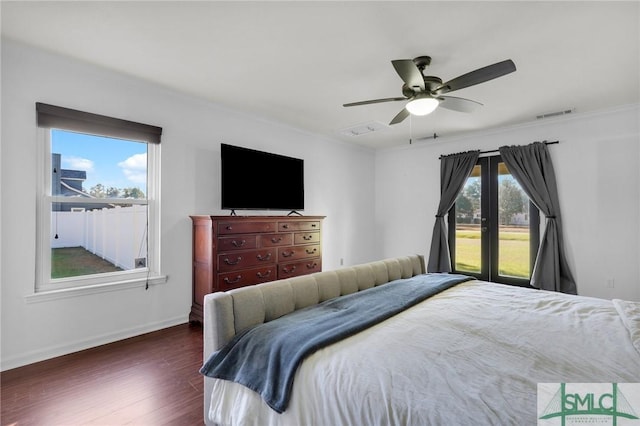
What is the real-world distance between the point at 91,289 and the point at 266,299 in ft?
6.73

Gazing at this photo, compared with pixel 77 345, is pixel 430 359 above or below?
above

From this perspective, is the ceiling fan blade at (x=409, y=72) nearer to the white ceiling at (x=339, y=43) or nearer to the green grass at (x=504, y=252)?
the white ceiling at (x=339, y=43)

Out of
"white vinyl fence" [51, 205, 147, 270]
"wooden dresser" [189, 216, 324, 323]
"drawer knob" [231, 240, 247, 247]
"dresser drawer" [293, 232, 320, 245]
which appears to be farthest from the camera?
"dresser drawer" [293, 232, 320, 245]

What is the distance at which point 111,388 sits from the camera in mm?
2107

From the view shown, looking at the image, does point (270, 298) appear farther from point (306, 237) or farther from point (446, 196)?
point (446, 196)

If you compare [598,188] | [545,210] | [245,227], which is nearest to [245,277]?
[245,227]

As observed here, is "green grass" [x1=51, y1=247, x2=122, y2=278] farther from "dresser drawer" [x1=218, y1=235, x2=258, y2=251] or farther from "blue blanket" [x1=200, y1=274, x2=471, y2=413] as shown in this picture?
"blue blanket" [x1=200, y1=274, x2=471, y2=413]

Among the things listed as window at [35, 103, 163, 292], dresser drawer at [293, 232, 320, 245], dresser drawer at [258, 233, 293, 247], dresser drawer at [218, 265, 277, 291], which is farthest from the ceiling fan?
window at [35, 103, 163, 292]

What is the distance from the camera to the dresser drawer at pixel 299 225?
3.75 m

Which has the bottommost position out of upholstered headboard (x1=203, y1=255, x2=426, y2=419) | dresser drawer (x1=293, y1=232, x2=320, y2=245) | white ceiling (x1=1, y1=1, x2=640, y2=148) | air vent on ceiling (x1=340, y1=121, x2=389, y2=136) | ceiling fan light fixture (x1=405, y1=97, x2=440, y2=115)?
upholstered headboard (x1=203, y1=255, x2=426, y2=419)

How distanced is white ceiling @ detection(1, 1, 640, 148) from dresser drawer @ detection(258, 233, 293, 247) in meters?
1.57

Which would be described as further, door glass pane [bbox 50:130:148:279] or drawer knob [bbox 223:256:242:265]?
drawer knob [bbox 223:256:242:265]

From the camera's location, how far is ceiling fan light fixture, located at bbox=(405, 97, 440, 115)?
251 cm

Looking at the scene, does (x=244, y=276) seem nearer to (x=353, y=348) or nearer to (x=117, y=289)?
(x=117, y=289)
